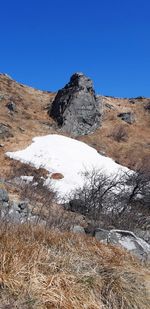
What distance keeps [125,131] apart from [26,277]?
135 feet

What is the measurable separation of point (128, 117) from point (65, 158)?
1908 centimetres

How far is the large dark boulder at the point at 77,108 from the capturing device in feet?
142

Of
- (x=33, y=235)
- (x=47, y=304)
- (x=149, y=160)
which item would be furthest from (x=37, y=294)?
(x=149, y=160)

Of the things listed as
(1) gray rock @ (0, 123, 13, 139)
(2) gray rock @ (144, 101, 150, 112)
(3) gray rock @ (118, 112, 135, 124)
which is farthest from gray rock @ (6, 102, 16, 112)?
(2) gray rock @ (144, 101, 150, 112)

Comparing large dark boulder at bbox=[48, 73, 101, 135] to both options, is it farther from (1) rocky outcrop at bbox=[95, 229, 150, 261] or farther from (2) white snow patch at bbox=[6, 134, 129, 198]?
(1) rocky outcrop at bbox=[95, 229, 150, 261]

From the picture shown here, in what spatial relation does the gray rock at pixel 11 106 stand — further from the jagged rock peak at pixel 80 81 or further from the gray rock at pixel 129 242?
the gray rock at pixel 129 242

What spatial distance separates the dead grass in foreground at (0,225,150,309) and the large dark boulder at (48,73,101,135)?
123ft

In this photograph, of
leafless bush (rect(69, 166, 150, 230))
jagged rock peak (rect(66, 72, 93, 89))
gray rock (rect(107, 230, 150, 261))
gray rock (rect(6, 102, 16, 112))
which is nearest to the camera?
gray rock (rect(107, 230, 150, 261))

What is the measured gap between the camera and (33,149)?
32.0 meters

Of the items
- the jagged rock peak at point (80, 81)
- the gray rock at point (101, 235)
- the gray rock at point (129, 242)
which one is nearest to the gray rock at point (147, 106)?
the jagged rock peak at point (80, 81)

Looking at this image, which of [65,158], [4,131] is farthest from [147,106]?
[65,158]

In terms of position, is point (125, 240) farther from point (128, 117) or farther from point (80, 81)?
point (128, 117)

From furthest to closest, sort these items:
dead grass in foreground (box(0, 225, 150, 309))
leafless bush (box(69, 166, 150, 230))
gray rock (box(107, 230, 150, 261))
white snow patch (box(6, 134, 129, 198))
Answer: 1. white snow patch (box(6, 134, 129, 198))
2. leafless bush (box(69, 166, 150, 230))
3. gray rock (box(107, 230, 150, 261))
4. dead grass in foreground (box(0, 225, 150, 309))

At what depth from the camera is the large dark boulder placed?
43.3 metres
